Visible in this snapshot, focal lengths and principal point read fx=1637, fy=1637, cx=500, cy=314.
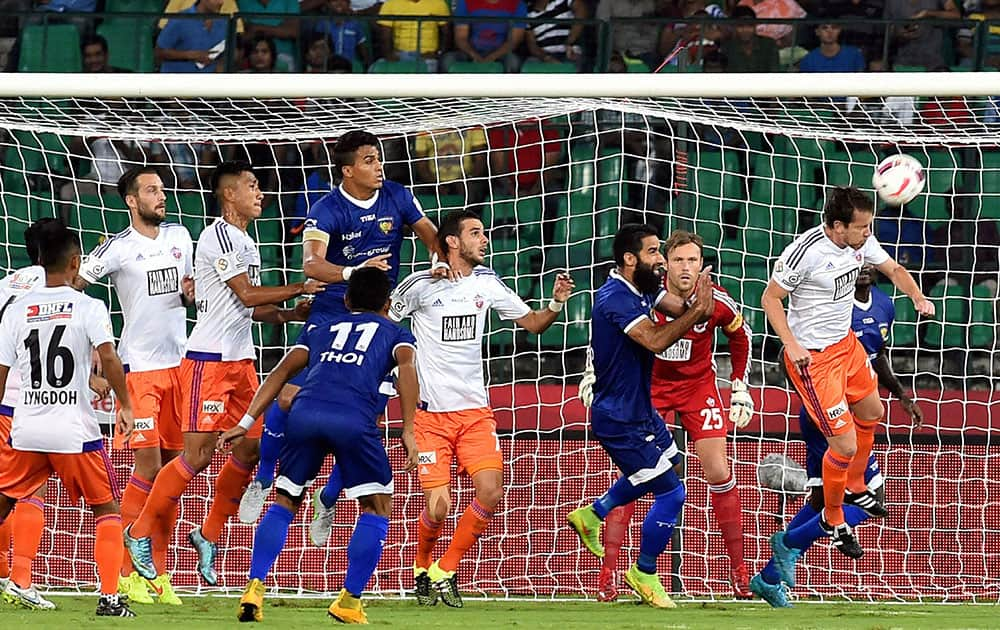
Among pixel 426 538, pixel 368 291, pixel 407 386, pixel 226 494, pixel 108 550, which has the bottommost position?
pixel 426 538

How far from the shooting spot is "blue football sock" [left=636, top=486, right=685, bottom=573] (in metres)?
8.52

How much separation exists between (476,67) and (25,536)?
6747 millimetres

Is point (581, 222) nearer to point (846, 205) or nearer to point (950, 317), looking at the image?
point (950, 317)

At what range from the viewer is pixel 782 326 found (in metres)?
8.59

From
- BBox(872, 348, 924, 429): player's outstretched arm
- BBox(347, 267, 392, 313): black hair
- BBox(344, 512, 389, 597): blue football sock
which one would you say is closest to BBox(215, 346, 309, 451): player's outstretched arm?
BBox(347, 267, 392, 313): black hair

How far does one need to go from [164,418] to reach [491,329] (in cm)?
378

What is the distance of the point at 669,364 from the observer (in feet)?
29.5

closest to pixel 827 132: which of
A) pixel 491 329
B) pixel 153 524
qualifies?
pixel 491 329

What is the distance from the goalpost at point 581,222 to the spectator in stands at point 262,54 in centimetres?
90

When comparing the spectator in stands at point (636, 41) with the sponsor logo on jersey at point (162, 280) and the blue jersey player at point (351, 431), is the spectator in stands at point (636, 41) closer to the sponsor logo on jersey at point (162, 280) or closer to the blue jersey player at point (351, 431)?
the sponsor logo on jersey at point (162, 280)

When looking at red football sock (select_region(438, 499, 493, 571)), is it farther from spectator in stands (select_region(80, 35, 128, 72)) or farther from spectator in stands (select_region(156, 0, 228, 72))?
spectator in stands (select_region(80, 35, 128, 72))

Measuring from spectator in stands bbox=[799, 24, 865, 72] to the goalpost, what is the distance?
2.86ft

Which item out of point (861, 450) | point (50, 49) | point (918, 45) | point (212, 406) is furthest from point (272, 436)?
point (918, 45)

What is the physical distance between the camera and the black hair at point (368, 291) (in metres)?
7.08
